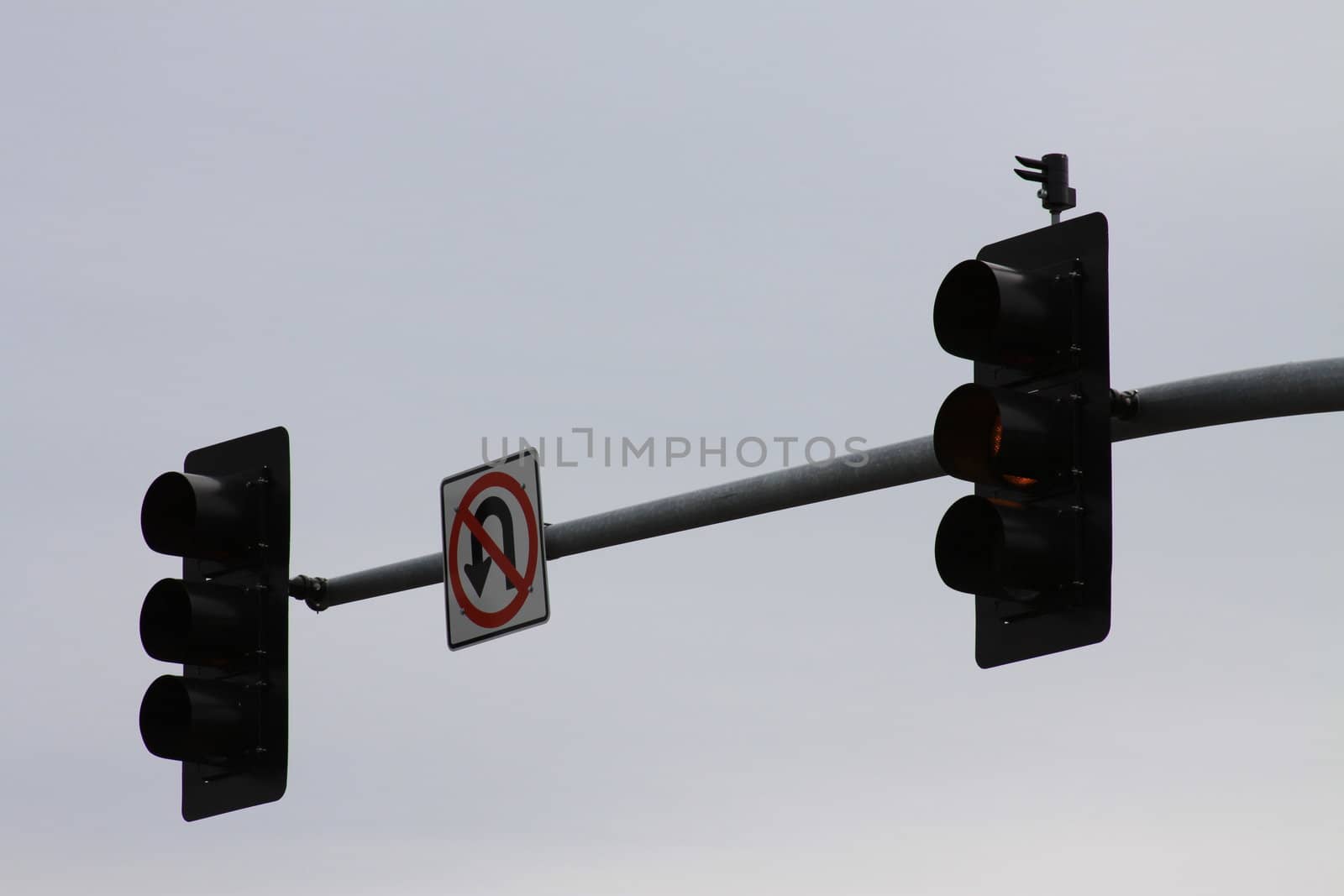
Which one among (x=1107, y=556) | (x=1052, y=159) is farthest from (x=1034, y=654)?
(x=1052, y=159)

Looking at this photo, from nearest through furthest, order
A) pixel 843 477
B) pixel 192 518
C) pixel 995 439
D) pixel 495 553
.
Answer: pixel 995 439, pixel 843 477, pixel 192 518, pixel 495 553

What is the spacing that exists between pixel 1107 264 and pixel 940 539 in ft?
2.75

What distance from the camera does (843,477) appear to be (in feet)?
20.5

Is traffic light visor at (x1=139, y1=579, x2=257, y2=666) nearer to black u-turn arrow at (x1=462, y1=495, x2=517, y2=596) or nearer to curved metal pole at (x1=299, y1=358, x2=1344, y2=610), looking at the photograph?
curved metal pole at (x1=299, y1=358, x2=1344, y2=610)

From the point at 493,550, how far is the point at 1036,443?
10.4ft

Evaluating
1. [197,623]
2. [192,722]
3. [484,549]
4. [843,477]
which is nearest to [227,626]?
[197,623]

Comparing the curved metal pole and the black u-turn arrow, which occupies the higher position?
the black u-turn arrow

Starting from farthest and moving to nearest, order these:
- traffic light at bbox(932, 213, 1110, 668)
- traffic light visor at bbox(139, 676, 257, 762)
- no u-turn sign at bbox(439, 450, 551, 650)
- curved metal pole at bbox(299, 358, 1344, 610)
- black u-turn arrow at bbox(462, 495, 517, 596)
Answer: black u-turn arrow at bbox(462, 495, 517, 596) < no u-turn sign at bbox(439, 450, 551, 650) < traffic light visor at bbox(139, 676, 257, 762) < traffic light at bbox(932, 213, 1110, 668) < curved metal pole at bbox(299, 358, 1344, 610)

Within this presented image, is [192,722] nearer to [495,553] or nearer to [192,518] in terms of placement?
[192,518]

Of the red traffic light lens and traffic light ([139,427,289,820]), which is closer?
the red traffic light lens

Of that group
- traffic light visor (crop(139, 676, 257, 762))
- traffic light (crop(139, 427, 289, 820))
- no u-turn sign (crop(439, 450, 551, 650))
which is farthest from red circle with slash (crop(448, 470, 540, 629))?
traffic light visor (crop(139, 676, 257, 762))

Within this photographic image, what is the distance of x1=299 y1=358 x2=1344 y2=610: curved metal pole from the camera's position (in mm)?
5051

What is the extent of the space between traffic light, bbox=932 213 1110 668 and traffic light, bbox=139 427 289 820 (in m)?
3.27

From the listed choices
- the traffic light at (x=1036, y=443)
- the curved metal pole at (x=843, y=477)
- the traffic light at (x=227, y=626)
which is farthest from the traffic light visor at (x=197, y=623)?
the traffic light at (x=1036, y=443)
